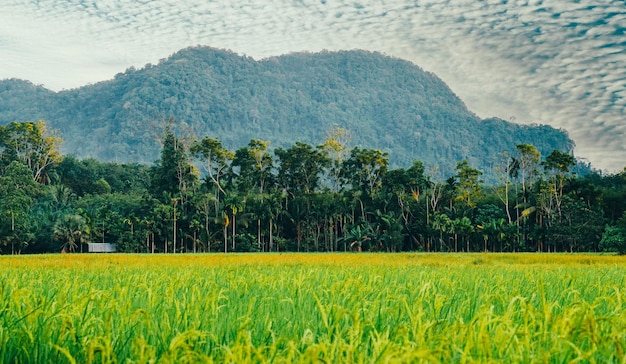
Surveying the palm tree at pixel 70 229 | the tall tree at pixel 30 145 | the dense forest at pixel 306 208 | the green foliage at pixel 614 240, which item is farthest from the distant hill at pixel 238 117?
the green foliage at pixel 614 240

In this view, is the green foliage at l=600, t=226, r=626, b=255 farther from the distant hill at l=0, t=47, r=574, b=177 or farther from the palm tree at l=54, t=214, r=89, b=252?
the distant hill at l=0, t=47, r=574, b=177

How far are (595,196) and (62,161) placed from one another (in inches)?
1828

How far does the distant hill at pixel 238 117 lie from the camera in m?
158

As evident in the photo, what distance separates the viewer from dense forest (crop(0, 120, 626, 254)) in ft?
131

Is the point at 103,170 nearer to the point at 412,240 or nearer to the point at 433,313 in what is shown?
the point at 412,240

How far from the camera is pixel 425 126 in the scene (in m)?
173

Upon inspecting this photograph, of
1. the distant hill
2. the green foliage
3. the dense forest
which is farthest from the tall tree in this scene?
the distant hill

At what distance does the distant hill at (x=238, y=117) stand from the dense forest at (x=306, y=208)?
98672mm

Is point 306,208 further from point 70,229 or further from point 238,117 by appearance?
point 238,117

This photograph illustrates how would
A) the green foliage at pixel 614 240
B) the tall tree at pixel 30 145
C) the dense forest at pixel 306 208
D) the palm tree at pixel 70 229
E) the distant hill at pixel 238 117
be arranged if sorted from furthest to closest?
the distant hill at pixel 238 117 < the tall tree at pixel 30 145 < the dense forest at pixel 306 208 < the palm tree at pixel 70 229 < the green foliage at pixel 614 240

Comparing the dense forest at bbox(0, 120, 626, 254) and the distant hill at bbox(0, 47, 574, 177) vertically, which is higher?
the distant hill at bbox(0, 47, 574, 177)

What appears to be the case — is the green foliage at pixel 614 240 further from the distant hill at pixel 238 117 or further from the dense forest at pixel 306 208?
the distant hill at pixel 238 117

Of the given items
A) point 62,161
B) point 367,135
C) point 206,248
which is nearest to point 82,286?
point 206,248

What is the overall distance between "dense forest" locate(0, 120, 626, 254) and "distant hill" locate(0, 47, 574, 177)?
98.7 metres
